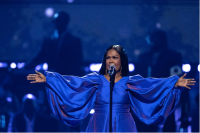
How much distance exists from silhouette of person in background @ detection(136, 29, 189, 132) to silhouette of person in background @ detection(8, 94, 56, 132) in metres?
1.80

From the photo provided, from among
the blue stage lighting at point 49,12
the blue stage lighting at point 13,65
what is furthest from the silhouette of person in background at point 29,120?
the blue stage lighting at point 49,12

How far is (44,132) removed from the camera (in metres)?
4.57

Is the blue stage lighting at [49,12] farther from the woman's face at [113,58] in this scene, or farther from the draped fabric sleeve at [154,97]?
the draped fabric sleeve at [154,97]

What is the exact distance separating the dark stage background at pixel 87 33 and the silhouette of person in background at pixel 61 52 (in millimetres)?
73

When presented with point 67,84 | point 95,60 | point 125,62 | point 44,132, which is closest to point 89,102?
point 67,84

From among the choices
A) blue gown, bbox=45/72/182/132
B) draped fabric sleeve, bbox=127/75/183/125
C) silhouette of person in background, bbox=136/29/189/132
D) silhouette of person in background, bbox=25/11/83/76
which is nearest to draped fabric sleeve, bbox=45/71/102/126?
blue gown, bbox=45/72/182/132

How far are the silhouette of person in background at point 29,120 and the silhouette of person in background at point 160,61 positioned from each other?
180 centimetres

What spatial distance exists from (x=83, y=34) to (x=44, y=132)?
178 cm

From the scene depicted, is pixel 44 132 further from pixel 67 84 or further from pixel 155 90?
pixel 155 90

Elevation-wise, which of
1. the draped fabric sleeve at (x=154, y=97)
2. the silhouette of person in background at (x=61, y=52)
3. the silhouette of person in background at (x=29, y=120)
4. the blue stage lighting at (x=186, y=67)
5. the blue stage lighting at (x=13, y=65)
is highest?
the silhouette of person in background at (x=61, y=52)

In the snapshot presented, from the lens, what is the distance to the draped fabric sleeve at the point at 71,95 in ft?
9.29

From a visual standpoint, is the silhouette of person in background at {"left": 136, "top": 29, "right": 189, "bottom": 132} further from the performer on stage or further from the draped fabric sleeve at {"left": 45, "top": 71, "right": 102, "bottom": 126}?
the draped fabric sleeve at {"left": 45, "top": 71, "right": 102, "bottom": 126}

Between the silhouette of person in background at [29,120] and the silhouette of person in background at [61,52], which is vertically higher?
the silhouette of person in background at [61,52]

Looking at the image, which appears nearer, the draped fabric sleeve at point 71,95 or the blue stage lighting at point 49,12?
the draped fabric sleeve at point 71,95
